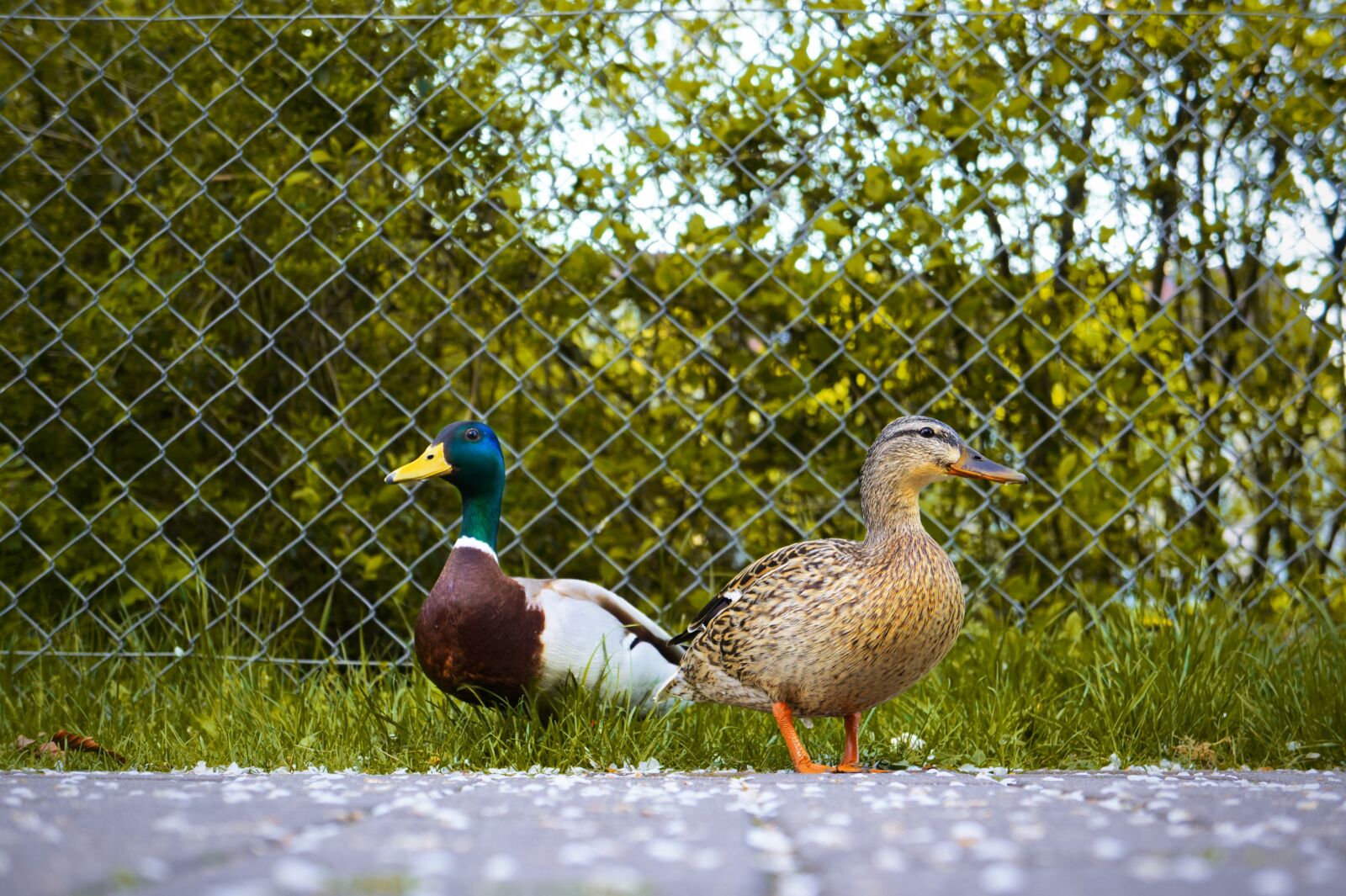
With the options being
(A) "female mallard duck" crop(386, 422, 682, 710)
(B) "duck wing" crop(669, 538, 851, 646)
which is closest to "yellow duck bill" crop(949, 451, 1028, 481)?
→ (B) "duck wing" crop(669, 538, 851, 646)

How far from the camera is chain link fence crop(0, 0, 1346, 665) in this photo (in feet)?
11.6

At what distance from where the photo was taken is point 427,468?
109 inches

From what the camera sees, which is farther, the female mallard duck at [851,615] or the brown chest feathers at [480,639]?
the brown chest feathers at [480,639]

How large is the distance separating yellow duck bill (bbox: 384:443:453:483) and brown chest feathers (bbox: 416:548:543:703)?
263 mm

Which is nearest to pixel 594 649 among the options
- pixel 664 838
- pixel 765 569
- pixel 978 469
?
pixel 765 569

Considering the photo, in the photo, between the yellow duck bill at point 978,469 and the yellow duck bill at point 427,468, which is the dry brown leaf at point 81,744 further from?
the yellow duck bill at point 978,469

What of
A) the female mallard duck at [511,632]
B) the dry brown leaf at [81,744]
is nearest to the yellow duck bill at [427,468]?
the female mallard duck at [511,632]

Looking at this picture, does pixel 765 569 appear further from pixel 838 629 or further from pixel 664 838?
pixel 664 838

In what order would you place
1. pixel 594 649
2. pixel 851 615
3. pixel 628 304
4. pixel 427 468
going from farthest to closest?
pixel 628 304 → pixel 427 468 → pixel 594 649 → pixel 851 615

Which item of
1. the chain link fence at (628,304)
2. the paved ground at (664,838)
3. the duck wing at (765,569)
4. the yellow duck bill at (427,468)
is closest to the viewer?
the paved ground at (664,838)

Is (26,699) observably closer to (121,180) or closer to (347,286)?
(347,286)

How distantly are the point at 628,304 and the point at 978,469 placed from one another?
5.42 ft

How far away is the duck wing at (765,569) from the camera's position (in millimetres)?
2418

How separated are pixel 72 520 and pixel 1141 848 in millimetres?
3332
